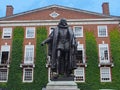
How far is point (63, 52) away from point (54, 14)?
1155 inches

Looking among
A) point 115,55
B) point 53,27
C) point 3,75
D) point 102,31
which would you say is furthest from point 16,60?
point 115,55

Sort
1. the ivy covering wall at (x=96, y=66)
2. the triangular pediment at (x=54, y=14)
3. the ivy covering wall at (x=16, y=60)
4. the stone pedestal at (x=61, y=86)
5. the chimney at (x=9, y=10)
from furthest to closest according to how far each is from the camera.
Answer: the chimney at (x=9, y=10) → the triangular pediment at (x=54, y=14) → the ivy covering wall at (x=16, y=60) → the ivy covering wall at (x=96, y=66) → the stone pedestal at (x=61, y=86)

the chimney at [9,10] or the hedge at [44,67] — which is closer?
the hedge at [44,67]

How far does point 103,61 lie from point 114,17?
6.38m

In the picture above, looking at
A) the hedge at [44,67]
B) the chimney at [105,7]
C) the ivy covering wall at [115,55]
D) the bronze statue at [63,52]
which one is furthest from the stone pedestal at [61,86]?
the chimney at [105,7]

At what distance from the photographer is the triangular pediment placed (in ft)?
127

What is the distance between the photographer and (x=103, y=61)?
35.9 m

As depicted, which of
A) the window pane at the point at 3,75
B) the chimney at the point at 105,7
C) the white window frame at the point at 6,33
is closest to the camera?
the window pane at the point at 3,75

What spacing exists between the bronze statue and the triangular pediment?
28.6m

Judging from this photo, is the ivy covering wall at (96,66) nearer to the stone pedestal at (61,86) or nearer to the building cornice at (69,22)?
the building cornice at (69,22)

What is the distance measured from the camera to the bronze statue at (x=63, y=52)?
9.91 metres

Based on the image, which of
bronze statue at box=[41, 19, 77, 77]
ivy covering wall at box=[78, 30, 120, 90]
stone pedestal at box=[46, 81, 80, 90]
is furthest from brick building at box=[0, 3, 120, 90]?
stone pedestal at box=[46, 81, 80, 90]

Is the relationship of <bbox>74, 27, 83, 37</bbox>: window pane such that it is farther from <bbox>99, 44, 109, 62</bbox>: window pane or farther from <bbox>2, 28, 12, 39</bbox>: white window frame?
<bbox>2, 28, 12, 39</bbox>: white window frame

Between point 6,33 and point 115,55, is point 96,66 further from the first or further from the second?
point 6,33
